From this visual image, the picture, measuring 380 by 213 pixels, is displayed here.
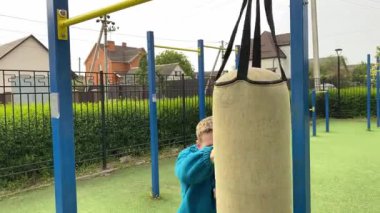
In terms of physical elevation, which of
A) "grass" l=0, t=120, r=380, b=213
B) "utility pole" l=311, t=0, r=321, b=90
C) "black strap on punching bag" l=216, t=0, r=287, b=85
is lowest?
"grass" l=0, t=120, r=380, b=213

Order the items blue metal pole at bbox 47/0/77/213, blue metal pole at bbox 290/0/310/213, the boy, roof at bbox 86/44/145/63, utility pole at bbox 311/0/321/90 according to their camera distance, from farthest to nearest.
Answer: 1. roof at bbox 86/44/145/63
2. utility pole at bbox 311/0/321/90
3. blue metal pole at bbox 47/0/77/213
4. the boy
5. blue metal pole at bbox 290/0/310/213

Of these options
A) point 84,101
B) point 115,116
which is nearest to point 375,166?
point 115,116

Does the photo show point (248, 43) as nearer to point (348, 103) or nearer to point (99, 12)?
point (99, 12)

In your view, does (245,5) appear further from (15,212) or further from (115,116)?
(115,116)

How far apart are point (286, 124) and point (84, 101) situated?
6082mm

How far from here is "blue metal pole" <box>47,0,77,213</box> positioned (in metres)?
2.14

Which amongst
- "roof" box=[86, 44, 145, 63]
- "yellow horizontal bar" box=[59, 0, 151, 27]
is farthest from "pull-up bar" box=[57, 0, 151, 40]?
"roof" box=[86, 44, 145, 63]

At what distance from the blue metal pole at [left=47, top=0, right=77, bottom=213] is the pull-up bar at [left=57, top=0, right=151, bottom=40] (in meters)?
0.02

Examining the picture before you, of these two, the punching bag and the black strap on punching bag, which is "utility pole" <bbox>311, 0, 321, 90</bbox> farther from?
the punching bag

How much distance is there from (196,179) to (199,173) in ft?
0.14

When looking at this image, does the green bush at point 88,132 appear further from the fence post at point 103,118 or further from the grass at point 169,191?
the grass at point 169,191

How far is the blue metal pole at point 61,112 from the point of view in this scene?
214 centimetres

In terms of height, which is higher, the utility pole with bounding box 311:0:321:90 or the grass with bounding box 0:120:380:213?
the utility pole with bounding box 311:0:321:90

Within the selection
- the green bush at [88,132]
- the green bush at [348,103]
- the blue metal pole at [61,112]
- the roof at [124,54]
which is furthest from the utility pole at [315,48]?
the roof at [124,54]
